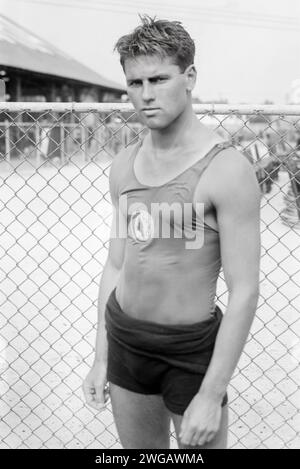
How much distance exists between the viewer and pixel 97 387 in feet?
6.81

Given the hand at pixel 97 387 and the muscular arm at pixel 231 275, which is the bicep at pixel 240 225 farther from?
the hand at pixel 97 387

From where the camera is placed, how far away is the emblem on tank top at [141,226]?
1.77m

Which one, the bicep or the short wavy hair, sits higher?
the short wavy hair

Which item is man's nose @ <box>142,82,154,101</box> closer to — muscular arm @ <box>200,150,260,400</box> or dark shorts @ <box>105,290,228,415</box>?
muscular arm @ <box>200,150,260,400</box>

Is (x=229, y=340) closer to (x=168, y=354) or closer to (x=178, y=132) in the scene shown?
(x=168, y=354)

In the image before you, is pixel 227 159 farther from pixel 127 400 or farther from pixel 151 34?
pixel 127 400

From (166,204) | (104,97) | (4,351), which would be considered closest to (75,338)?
(4,351)

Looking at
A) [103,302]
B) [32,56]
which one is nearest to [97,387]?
[103,302]

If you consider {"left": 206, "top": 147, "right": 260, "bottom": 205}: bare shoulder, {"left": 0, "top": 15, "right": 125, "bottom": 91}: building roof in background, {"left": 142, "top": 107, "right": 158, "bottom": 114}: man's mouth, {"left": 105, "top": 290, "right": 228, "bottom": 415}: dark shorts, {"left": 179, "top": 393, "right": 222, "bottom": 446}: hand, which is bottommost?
{"left": 179, "top": 393, "right": 222, "bottom": 446}: hand

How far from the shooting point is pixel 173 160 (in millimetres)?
1757

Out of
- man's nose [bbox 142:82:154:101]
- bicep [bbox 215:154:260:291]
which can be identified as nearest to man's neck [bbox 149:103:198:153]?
man's nose [bbox 142:82:154:101]

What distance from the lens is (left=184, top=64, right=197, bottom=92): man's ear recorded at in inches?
67.9

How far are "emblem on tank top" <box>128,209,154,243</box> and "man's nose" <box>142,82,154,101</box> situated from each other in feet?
1.12
